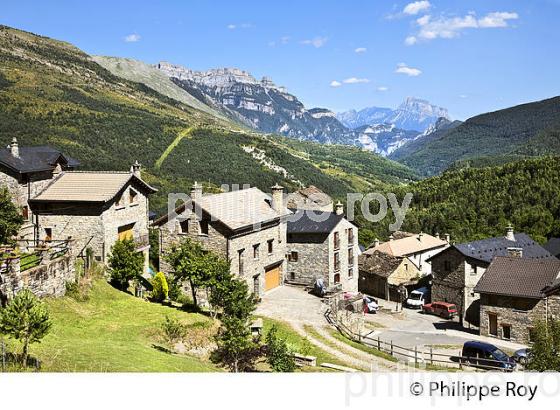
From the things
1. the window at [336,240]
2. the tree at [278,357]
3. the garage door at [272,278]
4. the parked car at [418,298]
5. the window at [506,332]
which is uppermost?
the window at [336,240]

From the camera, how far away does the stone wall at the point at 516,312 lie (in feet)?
70.7

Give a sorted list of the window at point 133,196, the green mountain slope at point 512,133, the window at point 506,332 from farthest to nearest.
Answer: the green mountain slope at point 512,133, the window at point 506,332, the window at point 133,196

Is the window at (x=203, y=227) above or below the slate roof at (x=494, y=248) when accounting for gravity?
above

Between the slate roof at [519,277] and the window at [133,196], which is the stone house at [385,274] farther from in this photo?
the window at [133,196]

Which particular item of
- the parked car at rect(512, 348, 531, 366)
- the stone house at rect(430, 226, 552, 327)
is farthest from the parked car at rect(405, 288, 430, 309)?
the parked car at rect(512, 348, 531, 366)

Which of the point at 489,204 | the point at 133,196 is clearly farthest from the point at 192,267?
the point at 489,204

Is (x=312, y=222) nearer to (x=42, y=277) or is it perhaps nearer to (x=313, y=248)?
(x=313, y=248)

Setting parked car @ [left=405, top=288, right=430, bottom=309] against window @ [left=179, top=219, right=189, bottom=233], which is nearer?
window @ [left=179, top=219, right=189, bottom=233]

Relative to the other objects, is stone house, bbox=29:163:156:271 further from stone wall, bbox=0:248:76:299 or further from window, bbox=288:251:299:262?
window, bbox=288:251:299:262

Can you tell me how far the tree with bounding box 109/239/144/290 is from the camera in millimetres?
19266

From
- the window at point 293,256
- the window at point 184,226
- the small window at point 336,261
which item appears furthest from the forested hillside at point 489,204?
the window at point 184,226

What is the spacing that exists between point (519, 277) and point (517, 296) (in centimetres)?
108

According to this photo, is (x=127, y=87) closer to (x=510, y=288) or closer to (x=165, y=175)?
(x=165, y=175)

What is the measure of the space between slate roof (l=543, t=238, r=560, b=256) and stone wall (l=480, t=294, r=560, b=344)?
30.4ft
